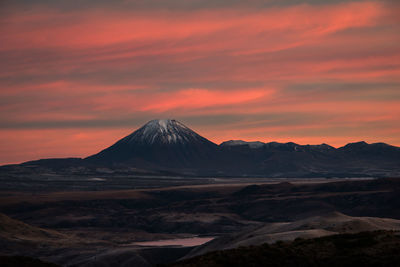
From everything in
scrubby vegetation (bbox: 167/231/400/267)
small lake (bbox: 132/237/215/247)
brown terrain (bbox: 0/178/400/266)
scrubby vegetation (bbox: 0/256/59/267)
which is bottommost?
small lake (bbox: 132/237/215/247)

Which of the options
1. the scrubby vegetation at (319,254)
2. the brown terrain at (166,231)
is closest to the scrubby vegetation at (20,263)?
the scrubby vegetation at (319,254)

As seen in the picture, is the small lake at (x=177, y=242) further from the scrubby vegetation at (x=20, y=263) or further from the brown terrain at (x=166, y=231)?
the scrubby vegetation at (x=20, y=263)

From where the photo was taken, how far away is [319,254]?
52.5 meters

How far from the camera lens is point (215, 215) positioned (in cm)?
19662

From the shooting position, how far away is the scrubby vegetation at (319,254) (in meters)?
50.1

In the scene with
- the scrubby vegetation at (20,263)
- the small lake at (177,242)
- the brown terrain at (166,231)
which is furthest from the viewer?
the small lake at (177,242)

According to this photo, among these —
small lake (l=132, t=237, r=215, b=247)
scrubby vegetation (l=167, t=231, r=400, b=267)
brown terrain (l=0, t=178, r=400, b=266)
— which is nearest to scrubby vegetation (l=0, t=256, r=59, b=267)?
scrubby vegetation (l=167, t=231, r=400, b=267)

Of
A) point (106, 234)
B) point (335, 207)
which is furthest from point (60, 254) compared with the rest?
point (335, 207)

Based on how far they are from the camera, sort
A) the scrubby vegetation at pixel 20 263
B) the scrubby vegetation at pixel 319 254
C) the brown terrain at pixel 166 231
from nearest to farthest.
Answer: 1. the scrubby vegetation at pixel 319 254
2. the scrubby vegetation at pixel 20 263
3. the brown terrain at pixel 166 231

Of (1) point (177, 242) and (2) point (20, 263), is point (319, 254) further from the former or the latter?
(1) point (177, 242)

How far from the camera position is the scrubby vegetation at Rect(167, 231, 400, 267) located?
5006 centimetres

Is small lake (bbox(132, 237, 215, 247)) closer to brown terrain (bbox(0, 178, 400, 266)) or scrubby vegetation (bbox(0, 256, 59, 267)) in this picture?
brown terrain (bbox(0, 178, 400, 266))

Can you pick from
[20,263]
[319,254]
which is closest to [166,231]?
[20,263]

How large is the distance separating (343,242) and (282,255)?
6542 millimetres
